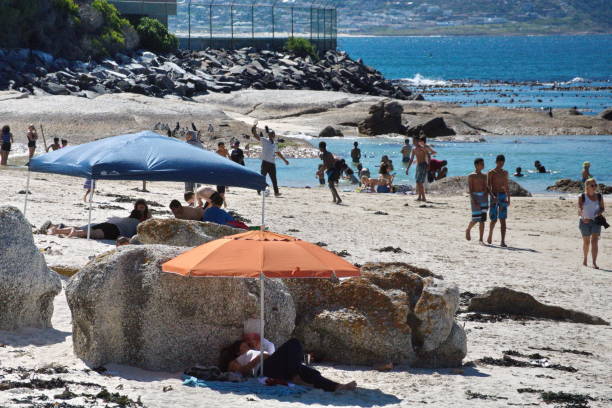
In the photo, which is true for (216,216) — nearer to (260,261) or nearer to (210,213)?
(210,213)

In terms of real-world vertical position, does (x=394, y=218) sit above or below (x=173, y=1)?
below

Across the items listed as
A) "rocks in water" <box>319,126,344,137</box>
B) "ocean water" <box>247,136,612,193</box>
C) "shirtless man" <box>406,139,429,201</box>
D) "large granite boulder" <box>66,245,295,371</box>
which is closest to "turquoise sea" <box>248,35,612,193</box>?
"ocean water" <box>247,136,612,193</box>

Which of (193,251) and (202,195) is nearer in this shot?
(193,251)

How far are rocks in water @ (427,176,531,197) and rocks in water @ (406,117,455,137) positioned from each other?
18.0 meters

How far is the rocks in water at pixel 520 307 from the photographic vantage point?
41.5 ft

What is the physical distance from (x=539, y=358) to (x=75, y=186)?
14.3m

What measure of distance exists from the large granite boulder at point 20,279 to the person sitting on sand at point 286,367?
2241mm

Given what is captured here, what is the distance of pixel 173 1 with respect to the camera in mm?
72812

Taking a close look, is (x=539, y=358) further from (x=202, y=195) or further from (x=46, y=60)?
(x=46, y=60)

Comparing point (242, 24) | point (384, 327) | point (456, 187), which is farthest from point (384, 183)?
point (242, 24)

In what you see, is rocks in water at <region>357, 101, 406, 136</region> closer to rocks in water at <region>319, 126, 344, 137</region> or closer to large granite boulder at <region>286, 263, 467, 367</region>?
rocks in water at <region>319, 126, 344, 137</region>

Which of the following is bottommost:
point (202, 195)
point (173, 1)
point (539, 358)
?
point (539, 358)

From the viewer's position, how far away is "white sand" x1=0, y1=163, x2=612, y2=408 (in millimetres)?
8984

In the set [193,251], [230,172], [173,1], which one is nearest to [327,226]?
[230,172]
